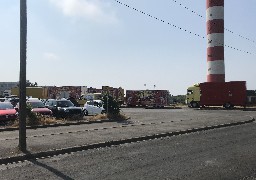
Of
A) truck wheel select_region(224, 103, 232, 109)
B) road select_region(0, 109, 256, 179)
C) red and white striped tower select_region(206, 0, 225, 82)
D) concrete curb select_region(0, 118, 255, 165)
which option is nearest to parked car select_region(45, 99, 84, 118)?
concrete curb select_region(0, 118, 255, 165)

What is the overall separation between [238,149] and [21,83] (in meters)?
7.70

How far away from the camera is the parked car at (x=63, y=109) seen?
85.9 ft

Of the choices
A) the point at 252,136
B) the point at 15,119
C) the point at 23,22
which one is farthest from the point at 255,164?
the point at 15,119

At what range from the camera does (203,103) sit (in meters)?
49.7

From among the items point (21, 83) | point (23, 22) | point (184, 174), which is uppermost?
point (23, 22)

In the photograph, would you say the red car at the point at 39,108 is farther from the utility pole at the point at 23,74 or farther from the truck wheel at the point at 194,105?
the truck wheel at the point at 194,105

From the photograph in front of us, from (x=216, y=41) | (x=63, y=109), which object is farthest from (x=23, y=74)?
(x=216, y=41)

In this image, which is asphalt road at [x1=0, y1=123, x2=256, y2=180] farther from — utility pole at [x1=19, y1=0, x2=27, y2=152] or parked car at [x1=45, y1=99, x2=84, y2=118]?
parked car at [x1=45, y1=99, x2=84, y2=118]

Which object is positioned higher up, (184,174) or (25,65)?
(25,65)

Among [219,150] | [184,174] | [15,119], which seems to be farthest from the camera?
[15,119]

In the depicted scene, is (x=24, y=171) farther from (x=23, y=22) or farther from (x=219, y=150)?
(x=219, y=150)

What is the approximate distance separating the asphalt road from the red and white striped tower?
39940 millimetres

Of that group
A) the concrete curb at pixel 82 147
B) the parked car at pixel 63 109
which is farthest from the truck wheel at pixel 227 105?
the concrete curb at pixel 82 147

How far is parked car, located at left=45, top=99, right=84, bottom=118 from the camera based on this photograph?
85.9ft
